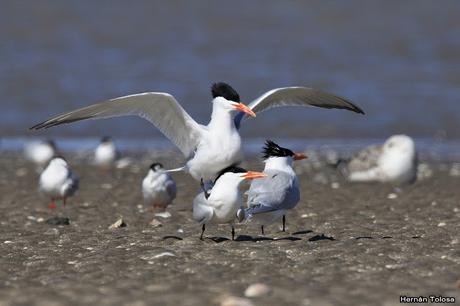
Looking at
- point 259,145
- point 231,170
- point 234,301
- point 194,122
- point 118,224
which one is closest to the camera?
point 234,301

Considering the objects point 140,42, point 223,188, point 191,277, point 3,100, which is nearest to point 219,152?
point 223,188

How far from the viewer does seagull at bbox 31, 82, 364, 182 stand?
24.9 ft

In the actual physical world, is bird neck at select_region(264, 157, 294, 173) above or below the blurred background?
below

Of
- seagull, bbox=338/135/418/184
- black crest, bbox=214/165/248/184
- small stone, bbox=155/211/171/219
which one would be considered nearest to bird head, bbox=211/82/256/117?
black crest, bbox=214/165/248/184

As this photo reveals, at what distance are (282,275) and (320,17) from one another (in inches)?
940

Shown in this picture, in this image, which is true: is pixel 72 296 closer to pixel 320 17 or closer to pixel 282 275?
pixel 282 275

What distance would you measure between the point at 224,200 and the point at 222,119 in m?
0.71

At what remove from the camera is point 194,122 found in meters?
7.85

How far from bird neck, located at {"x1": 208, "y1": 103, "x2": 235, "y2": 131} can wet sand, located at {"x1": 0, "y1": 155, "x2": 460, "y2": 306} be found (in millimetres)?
831

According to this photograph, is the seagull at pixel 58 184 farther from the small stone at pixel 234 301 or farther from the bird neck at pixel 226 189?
the small stone at pixel 234 301

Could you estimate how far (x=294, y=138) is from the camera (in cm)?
1875

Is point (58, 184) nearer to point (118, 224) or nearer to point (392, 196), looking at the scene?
point (118, 224)

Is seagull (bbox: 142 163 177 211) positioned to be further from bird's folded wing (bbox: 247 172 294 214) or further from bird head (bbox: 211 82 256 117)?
bird's folded wing (bbox: 247 172 294 214)

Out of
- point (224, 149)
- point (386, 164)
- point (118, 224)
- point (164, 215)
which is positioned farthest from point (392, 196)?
point (224, 149)
